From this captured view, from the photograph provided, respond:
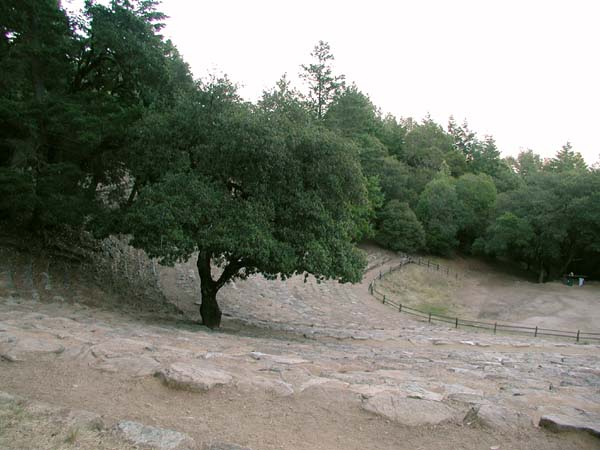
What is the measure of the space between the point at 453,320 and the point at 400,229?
19.1 meters

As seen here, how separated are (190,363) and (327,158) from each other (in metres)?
8.38

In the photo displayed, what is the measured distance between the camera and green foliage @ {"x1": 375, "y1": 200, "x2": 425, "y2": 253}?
43.4m

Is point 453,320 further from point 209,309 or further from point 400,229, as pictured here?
point 400,229

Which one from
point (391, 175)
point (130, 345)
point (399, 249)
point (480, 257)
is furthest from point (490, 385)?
point (480, 257)

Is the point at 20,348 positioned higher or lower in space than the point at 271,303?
higher

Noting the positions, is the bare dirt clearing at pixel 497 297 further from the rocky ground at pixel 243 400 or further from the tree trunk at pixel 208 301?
the rocky ground at pixel 243 400

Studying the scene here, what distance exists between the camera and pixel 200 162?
13055mm

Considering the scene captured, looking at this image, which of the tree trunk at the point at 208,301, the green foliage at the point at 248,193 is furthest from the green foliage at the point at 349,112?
the tree trunk at the point at 208,301

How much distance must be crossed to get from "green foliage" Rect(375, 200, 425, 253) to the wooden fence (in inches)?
57.1

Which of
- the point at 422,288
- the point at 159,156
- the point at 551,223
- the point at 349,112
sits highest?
the point at 349,112

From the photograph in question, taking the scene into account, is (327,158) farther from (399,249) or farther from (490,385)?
(399,249)

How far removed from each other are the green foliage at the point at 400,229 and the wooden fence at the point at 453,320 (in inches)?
57.1

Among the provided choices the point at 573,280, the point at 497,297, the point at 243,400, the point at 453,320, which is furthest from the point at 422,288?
the point at 243,400

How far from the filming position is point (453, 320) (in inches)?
991
